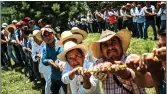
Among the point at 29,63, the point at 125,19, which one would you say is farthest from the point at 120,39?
the point at 125,19

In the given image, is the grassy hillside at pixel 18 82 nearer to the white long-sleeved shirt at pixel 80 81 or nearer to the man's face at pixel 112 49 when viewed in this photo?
the white long-sleeved shirt at pixel 80 81

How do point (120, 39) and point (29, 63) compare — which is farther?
point (29, 63)

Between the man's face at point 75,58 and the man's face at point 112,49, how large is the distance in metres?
0.61

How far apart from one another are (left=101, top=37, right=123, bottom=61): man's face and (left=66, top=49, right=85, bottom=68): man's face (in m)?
0.61

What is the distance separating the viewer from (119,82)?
8.85 feet

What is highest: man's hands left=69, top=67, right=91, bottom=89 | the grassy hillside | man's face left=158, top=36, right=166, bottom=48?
man's face left=158, top=36, right=166, bottom=48

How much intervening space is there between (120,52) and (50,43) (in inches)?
84.2

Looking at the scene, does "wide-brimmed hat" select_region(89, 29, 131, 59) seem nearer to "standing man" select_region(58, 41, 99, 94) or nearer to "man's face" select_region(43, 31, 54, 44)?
"standing man" select_region(58, 41, 99, 94)

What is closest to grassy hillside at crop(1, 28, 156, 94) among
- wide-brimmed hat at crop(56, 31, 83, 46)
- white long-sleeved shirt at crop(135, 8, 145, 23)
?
wide-brimmed hat at crop(56, 31, 83, 46)

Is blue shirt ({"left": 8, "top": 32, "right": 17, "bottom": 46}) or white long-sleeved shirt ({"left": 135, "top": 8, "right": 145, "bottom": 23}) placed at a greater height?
→ white long-sleeved shirt ({"left": 135, "top": 8, "right": 145, "bottom": 23})

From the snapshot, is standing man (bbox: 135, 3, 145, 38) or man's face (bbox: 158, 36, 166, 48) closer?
man's face (bbox: 158, 36, 166, 48)

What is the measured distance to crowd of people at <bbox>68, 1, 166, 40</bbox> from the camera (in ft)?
33.5

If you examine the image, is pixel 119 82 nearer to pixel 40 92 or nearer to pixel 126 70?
pixel 126 70

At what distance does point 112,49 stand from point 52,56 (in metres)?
2.21
